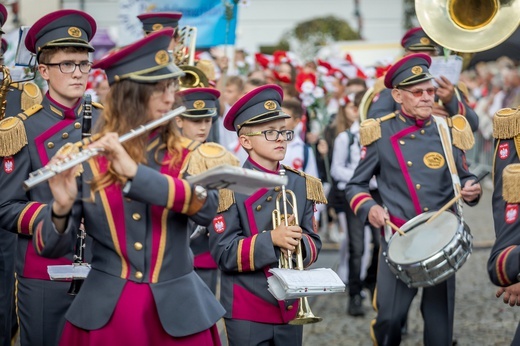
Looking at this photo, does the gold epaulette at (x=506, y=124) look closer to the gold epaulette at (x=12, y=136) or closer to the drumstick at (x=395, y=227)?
the drumstick at (x=395, y=227)

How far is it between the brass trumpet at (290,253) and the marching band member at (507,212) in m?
1.11

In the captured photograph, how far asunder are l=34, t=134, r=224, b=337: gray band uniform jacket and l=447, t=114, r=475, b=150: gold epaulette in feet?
10.6

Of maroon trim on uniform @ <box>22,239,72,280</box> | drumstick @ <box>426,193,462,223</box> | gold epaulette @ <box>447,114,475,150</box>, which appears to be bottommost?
drumstick @ <box>426,193,462,223</box>

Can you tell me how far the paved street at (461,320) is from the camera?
344 inches

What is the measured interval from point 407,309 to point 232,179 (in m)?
3.29

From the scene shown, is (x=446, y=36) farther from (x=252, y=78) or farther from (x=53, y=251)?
(x=53, y=251)

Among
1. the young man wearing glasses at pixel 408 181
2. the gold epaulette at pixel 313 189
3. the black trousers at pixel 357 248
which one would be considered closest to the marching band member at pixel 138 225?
the gold epaulette at pixel 313 189

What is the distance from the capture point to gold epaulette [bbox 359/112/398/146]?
734 cm

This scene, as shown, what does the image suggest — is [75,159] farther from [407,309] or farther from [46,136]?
[407,309]

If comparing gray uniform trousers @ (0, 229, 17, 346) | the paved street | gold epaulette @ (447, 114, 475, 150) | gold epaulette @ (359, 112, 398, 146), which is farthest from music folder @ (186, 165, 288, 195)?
the paved street

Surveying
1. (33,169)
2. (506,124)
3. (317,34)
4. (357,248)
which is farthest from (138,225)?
(317,34)

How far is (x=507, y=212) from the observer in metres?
4.83

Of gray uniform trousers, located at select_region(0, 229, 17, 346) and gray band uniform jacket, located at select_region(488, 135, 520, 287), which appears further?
gray uniform trousers, located at select_region(0, 229, 17, 346)

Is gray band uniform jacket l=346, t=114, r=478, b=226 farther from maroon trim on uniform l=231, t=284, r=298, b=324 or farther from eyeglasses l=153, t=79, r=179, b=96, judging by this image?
eyeglasses l=153, t=79, r=179, b=96
